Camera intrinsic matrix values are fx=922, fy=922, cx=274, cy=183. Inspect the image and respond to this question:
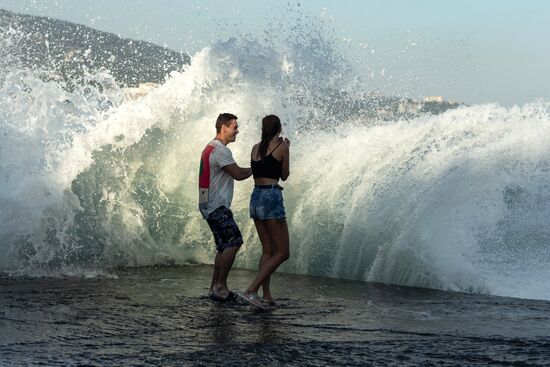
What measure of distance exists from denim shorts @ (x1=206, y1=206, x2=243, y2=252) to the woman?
362 millimetres

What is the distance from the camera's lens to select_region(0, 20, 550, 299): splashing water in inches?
428

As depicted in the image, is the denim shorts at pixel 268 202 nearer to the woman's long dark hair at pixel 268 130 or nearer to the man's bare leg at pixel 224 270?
the woman's long dark hair at pixel 268 130

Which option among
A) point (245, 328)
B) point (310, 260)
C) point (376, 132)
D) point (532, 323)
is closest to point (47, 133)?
point (310, 260)

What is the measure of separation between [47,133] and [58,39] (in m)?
7.41

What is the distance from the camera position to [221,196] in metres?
8.48

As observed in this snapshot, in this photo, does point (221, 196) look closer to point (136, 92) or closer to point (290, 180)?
point (290, 180)

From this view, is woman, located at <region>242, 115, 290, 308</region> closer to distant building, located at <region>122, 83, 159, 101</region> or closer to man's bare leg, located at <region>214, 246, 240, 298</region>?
man's bare leg, located at <region>214, 246, 240, 298</region>

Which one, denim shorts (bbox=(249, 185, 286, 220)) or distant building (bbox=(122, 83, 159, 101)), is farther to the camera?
distant building (bbox=(122, 83, 159, 101))

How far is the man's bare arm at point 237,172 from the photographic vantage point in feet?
27.3

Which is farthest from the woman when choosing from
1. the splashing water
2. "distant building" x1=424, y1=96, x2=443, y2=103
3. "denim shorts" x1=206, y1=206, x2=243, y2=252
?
"distant building" x1=424, y1=96, x2=443, y2=103

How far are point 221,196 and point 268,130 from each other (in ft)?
2.81

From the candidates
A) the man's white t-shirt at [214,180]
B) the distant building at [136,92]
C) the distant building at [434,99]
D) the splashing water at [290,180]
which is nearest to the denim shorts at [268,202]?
the man's white t-shirt at [214,180]

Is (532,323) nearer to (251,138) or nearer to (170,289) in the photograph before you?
(170,289)

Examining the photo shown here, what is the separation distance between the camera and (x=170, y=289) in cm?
930
